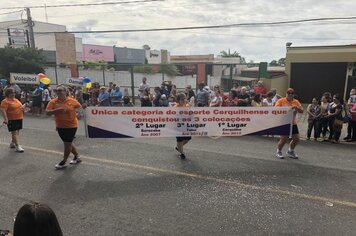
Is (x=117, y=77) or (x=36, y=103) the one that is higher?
(x=117, y=77)

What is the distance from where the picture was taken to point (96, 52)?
5341cm

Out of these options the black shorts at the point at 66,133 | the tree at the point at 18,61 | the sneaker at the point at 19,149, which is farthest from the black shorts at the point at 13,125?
the tree at the point at 18,61

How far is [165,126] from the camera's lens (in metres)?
7.64

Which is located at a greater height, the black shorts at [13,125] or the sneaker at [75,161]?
the black shorts at [13,125]

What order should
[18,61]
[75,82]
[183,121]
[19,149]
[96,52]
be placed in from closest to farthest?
[183,121]
[19,149]
[75,82]
[18,61]
[96,52]

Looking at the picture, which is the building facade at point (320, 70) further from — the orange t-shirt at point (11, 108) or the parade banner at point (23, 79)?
the orange t-shirt at point (11, 108)

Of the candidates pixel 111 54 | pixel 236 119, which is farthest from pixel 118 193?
pixel 111 54

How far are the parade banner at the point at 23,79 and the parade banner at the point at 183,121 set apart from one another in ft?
39.6

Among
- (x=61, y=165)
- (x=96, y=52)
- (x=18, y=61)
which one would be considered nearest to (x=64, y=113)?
(x=61, y=165)

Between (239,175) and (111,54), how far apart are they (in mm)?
51121

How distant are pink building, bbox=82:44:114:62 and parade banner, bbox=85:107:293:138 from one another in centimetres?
4803

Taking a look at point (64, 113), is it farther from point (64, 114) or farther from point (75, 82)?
point (75, 82)

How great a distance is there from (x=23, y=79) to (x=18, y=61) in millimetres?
6679

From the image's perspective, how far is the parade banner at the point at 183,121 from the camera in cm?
740
